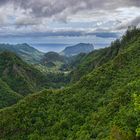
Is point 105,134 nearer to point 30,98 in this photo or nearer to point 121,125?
point 121,125

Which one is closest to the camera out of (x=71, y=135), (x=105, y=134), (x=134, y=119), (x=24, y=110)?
(x=134, y=119)

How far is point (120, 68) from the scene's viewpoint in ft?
503

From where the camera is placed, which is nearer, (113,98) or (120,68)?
(113,98)

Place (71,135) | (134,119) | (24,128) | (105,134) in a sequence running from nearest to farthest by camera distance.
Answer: (134,119) → (105,134) → (71,135) → (24,128)

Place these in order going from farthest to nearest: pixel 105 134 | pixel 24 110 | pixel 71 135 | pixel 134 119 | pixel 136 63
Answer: pixel 136 63, pixel 24 110, pixel 71 135, pixel 105 134, pixel 134 119

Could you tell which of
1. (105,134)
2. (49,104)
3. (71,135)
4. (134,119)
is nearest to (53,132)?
(71,135)

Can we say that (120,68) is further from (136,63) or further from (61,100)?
(61,100)

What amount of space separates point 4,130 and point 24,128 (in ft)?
23.0

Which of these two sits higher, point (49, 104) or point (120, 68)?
point (120, 68)

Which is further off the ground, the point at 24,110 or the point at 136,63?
the point at 136,63

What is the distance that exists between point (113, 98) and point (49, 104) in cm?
2741

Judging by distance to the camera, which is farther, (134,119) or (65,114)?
(65,114)

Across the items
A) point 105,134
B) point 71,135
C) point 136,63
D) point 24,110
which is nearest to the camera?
point 105,134

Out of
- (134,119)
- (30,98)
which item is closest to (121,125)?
(134,119)
